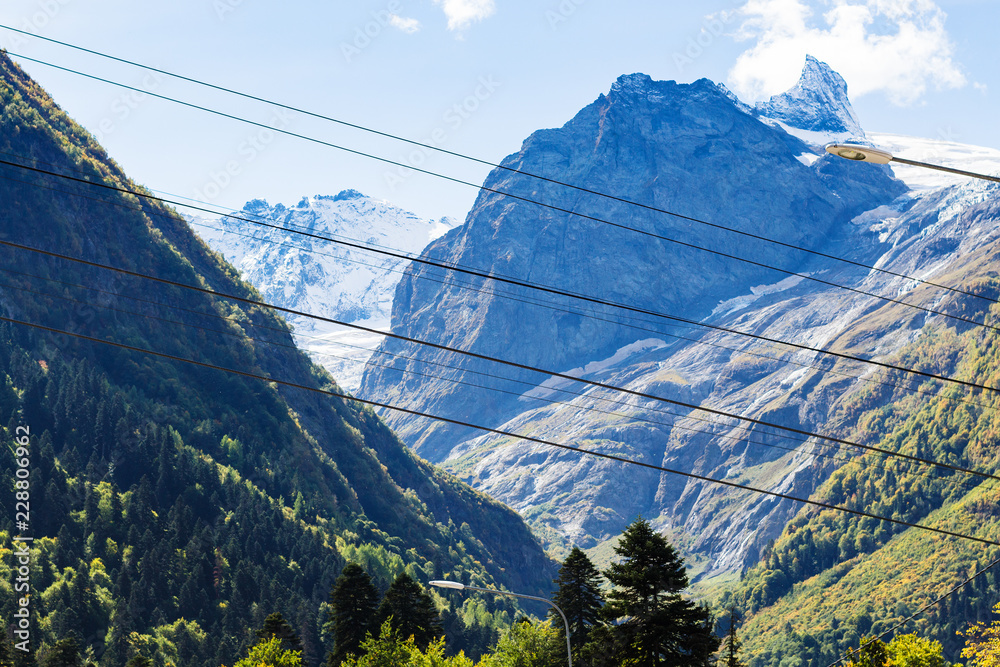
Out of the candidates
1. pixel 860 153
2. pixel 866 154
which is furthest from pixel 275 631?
pixel 866 154

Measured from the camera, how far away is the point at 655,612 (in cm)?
5738

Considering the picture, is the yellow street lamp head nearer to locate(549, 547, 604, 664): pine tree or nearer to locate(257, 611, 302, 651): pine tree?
locate(549, 547, 604, 664): pine tree

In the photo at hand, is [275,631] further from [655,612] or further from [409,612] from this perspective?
[655,612]

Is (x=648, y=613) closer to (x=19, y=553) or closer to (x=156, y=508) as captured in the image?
(x=19, y=553)

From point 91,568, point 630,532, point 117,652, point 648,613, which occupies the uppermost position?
point 630,532

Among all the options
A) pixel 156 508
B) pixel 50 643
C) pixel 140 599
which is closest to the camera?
pixel 50 643

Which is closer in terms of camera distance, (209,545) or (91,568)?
(91,568)

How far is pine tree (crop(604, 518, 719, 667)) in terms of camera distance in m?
57.2

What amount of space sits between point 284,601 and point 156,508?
1485 inches

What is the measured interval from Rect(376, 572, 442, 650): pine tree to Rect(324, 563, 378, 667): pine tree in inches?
56.3

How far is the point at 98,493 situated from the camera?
188 metres

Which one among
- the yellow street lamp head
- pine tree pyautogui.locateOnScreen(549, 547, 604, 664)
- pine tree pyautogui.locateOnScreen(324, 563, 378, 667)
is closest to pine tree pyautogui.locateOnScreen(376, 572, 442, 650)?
pine tree pyautogui.locateOnScreen(324, 563, 378, 667)

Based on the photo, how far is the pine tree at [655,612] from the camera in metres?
57.2

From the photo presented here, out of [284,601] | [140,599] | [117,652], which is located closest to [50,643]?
[117,652]
